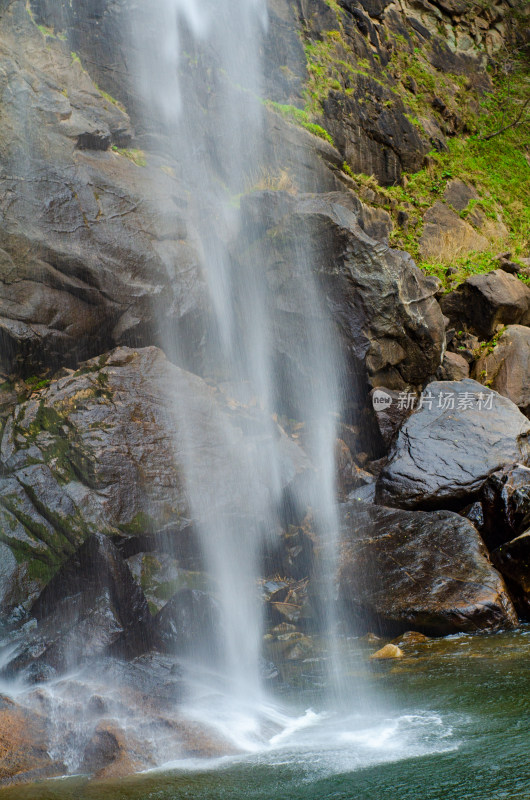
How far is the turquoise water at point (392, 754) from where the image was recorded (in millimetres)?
3188

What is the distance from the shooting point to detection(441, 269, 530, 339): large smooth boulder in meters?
12.6

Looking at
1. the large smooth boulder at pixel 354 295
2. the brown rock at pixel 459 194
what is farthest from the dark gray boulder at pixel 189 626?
the brown rock at pixel 459 194

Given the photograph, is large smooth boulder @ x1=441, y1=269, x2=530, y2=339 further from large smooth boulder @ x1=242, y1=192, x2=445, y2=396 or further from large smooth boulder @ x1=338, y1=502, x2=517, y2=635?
large smooth boulder @ x1=338, y1=502, x2=517, y2=635

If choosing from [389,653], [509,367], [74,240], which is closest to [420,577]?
[389,653]

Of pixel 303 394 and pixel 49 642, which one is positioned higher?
pixel 303 394

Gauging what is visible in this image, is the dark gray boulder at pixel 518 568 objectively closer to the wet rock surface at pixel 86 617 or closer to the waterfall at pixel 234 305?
the waterfall at pixel 234 305

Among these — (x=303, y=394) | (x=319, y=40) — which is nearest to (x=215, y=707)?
(x=303, y=394)

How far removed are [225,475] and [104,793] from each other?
16.3 ft

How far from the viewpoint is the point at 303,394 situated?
10.7 m

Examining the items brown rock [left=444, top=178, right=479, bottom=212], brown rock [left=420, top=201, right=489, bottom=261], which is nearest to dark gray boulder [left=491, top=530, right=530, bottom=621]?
brown rock [left=420, top=201, right=489, bottom=261]

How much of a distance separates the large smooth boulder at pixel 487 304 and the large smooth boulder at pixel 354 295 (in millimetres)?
1984

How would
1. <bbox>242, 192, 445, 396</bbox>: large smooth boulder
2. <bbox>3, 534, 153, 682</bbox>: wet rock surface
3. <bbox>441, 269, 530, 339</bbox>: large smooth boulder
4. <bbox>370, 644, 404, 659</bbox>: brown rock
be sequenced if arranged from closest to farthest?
<bbox>3, 534, 153, 682</bbox>: wet rock surface < <bbox>370, 644, 404, 659</bbox>: brown rock < <bbox>242, 192, 445, 396</bbox>: large smooth boulder < <bbox>441, 269, 530, 339</bbox>: large smooth boulder

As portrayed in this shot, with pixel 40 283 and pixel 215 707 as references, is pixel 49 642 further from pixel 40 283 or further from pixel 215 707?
pixel 40 283

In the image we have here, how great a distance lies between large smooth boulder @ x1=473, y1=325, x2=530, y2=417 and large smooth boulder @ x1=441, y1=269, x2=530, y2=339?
0.43 metres
